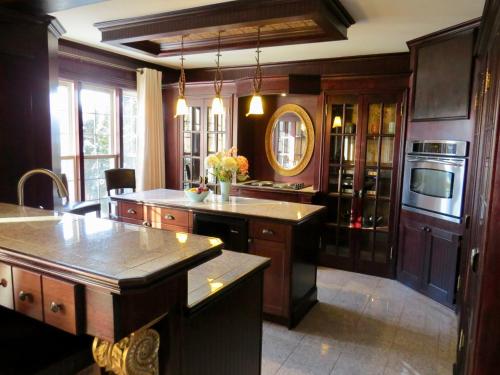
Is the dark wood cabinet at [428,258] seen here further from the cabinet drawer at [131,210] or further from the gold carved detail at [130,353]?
the gold carved detail at [130,353]

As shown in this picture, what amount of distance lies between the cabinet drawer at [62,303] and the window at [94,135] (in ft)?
12.2

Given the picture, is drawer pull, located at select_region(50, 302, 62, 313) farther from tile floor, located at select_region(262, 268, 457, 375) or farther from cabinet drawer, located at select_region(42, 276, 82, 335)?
tile floor, located at select_region(262, 268, 457, 375)

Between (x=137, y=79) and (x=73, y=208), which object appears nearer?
(x=73, y=208)

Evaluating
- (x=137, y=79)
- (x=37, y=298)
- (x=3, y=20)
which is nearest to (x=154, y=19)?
(x=3, y=20)

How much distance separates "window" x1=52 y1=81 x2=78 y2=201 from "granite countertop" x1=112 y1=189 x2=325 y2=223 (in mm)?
1175

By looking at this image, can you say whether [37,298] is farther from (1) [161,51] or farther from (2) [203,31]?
(1) [161,51]

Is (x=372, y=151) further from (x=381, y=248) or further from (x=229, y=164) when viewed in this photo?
(x=229, y=164)

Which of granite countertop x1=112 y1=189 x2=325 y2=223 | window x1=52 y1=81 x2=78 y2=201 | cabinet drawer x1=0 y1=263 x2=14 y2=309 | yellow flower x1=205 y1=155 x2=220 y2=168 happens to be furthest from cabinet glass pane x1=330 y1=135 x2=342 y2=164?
cabinet drawer x1=0 y1=263 x2=14 y2=309

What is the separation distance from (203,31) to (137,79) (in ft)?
7.70

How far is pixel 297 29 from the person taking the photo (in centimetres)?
321

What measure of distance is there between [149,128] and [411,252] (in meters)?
3.64

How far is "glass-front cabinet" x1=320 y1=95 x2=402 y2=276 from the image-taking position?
164 inches


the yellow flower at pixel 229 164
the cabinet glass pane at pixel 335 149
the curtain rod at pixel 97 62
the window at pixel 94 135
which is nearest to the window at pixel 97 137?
the window at pixel 94 135

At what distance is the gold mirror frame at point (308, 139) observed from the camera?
195 inches
